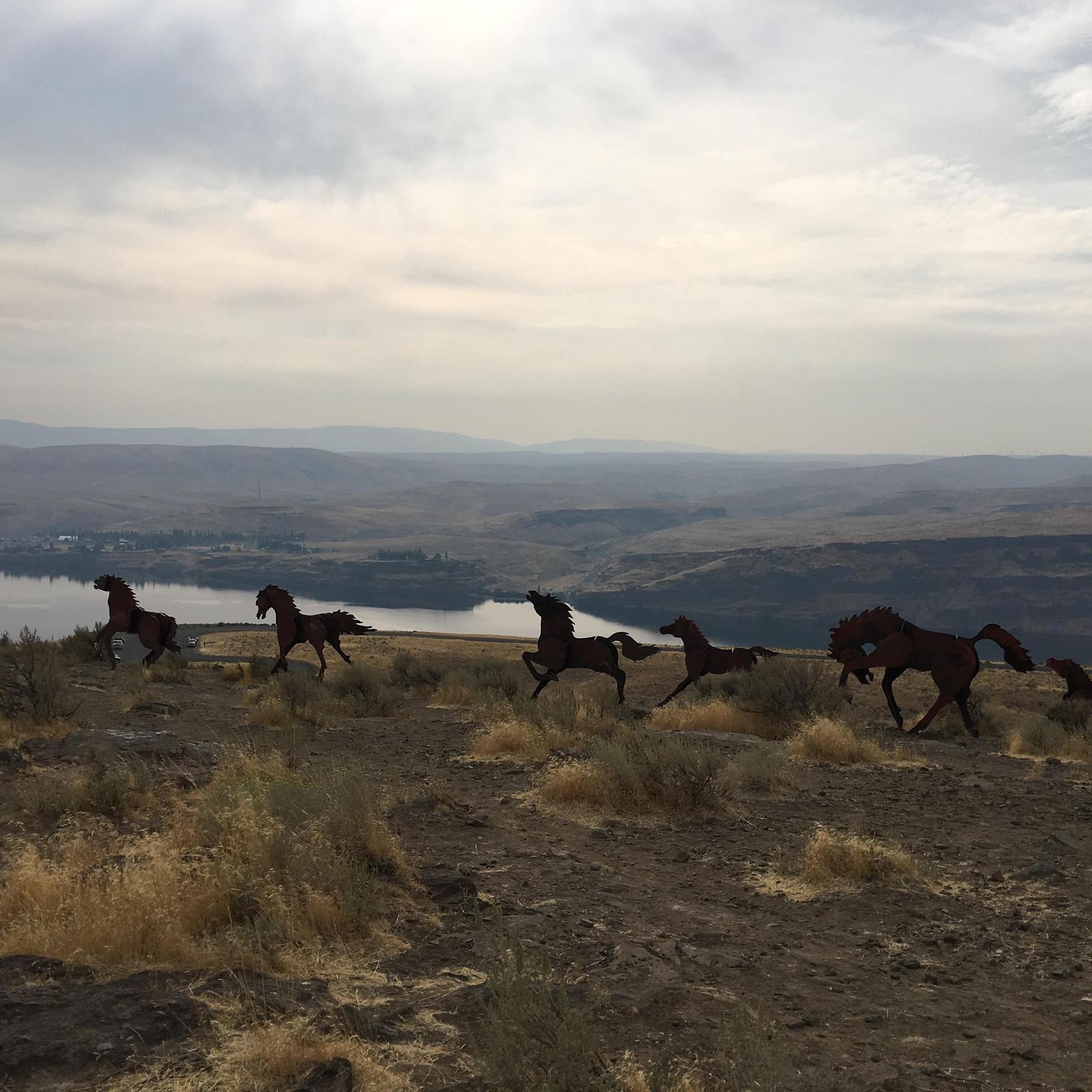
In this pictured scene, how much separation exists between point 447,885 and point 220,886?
59.0 inches

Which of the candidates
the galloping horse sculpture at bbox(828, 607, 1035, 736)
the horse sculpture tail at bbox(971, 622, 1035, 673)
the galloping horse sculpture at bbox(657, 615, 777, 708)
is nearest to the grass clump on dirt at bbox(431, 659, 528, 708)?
the galloping horse sculpture at bbox(657, 615, 777, 708)

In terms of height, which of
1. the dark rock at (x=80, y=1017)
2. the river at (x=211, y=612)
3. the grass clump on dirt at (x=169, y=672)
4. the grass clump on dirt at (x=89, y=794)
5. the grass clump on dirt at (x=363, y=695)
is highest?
the dark rock at (x=80, y=1017)

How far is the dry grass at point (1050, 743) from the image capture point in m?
12.7

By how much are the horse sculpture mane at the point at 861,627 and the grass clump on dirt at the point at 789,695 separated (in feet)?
2.34

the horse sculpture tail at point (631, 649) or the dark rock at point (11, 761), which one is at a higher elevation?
the dark rock at point (11, 761)

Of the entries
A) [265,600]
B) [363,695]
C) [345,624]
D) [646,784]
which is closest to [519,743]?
[646,784]

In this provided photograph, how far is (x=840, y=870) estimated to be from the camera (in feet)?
22.2

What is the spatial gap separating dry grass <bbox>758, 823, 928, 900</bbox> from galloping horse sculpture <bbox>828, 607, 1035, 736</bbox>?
768cm

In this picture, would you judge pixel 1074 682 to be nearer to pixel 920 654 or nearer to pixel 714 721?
pixel 920 654

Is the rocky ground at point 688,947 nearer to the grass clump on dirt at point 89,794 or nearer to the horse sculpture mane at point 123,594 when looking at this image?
the grass clump on dirt at point 89,794

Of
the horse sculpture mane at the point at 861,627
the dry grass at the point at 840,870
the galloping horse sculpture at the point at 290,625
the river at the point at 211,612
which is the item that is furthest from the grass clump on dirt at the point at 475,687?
the river at the point at 211,612

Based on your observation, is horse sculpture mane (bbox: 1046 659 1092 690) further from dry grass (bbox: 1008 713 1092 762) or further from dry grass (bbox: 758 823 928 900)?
dry grass (bbox: 758 823 928 900)

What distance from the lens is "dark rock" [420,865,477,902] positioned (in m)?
5.87

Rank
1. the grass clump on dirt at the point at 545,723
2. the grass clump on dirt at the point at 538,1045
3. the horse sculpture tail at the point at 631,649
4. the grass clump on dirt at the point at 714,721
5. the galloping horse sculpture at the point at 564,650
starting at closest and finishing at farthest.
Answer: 1. the grass clump on dirt at the point at 538,1045
2. the grass clump on dirt at the point at 545,723
3. the grass clump on dirt at the point at 714,721
4. the galloping horse sculpture at the point at 564,650
5. the horse sculpture tail at the point at 631,649
